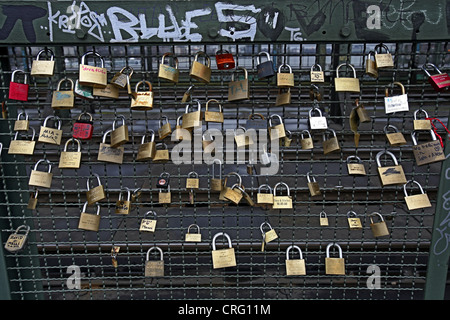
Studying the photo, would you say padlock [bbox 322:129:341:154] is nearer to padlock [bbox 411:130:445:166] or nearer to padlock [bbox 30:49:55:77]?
padlock [bbox 411:130:445:166]

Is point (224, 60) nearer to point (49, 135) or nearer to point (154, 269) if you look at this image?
point (49, 135)

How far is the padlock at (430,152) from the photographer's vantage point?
1.97 metres

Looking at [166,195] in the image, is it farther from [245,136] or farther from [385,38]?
[385,38]

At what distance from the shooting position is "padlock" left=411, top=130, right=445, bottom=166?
197 centimetres

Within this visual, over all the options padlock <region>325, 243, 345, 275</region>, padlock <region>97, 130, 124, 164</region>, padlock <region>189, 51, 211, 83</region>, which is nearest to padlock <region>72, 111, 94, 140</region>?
padlock <region>97, 130, 124, 164</region>

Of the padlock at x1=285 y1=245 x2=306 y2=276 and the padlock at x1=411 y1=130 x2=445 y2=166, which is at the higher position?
the padlock at x1=411 y1=130 x2=445 y2=166

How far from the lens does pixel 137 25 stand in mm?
1879

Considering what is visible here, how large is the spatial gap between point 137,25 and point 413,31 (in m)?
1.39

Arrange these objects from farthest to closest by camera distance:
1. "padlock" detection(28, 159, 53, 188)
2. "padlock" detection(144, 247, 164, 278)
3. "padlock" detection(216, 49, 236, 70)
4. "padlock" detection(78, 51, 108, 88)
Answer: "padlock" detection(144, 247, 164, 278), "padlock" detection(28, 159, 53, 188), "padlock" detection(216, 49, 236, 70), "padlock" detection(78, 51, 108, 88)

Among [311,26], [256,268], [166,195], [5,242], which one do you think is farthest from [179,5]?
[256,268]

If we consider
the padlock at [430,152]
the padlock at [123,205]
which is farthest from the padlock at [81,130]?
the padlock at [430,152]
